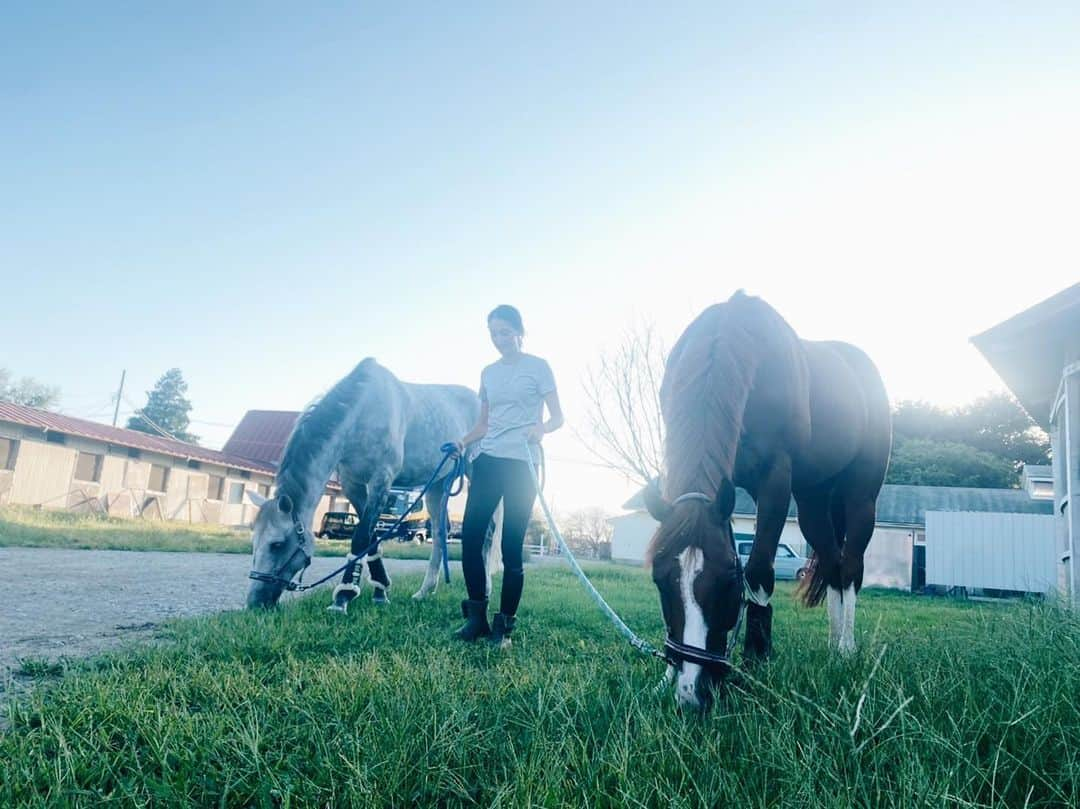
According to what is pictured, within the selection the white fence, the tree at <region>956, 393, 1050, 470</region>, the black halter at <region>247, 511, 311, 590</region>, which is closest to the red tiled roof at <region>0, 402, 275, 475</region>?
the black halter at <region>247, 511, 311, 590</region>

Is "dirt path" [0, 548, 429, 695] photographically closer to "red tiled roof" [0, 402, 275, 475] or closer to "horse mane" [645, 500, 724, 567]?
"horse mane" [645, 500, 724, 567]

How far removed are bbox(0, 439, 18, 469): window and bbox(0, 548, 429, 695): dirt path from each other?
12266mm

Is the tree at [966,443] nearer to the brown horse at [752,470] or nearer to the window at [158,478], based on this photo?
the brown horse at [752,470]

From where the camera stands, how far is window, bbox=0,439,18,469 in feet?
62.2

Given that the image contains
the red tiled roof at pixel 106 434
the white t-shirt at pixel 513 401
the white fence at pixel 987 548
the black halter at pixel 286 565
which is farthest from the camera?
the red tiled roof at pixel 106 434

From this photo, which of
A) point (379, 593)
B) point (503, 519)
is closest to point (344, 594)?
point (379, 593)

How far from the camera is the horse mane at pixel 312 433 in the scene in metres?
5.14

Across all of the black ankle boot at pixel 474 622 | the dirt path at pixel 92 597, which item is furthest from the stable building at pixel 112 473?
the black ankle boot at pixel 474 622

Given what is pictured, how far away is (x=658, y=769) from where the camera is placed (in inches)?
61.5

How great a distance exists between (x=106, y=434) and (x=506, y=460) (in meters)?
23.4

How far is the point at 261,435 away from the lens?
32938 mm

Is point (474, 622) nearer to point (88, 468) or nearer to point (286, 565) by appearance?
point (286, 565)

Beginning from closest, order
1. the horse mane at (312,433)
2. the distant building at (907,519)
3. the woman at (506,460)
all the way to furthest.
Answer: the woman at (506,460) → the horse mane at (312,433) → the distant building at (907,519)

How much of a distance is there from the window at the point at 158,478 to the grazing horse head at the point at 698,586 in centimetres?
2595
